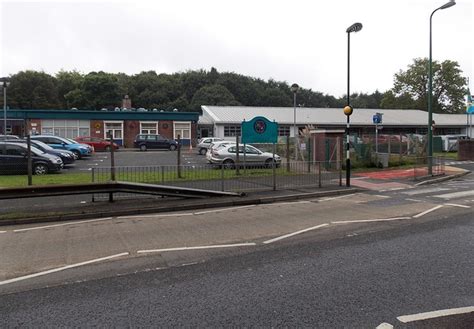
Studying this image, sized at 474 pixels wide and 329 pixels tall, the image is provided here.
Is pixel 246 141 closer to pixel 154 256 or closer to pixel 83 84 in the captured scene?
pixel 154 256

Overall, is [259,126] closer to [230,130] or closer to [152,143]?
[152,143]

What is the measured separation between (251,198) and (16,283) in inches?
330

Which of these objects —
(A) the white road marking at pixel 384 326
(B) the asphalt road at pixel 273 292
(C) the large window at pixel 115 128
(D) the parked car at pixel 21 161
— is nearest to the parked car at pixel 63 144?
(D) the parked car at pixel 21 161

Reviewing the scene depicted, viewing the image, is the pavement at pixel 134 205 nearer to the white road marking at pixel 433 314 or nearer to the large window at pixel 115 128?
the white road marking at pixel 433 314

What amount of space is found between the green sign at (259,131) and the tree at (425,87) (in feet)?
218

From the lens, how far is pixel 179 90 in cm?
9162

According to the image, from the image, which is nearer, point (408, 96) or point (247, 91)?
point (408, 96)

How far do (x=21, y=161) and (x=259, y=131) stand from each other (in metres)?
10.4

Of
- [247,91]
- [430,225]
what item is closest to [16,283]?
[430,225]

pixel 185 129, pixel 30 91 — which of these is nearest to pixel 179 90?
pixel 30 91

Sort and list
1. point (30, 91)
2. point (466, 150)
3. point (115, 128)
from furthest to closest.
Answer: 1. point (30, 91)
2. point (115, 128)
3. point (466, 150)

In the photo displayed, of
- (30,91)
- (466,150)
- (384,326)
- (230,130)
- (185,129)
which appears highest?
(30,91)

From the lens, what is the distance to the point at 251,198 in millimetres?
13086

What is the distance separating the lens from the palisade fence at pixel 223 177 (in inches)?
598
